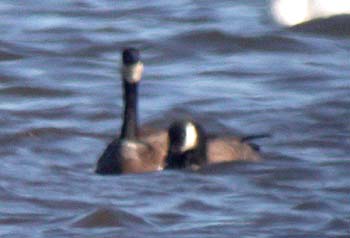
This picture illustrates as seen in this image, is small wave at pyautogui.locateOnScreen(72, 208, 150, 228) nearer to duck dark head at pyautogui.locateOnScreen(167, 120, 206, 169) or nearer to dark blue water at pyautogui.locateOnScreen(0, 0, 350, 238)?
dark blue water at pyautogui.locateOnScreen(0, 0, 350, 238)

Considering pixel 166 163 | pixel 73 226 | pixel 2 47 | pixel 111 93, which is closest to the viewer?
pixel 73 226

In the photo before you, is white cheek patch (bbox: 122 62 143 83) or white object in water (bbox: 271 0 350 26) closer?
white cheek patch (bbox: 122 62 143 83)

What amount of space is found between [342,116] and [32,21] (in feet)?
14.7

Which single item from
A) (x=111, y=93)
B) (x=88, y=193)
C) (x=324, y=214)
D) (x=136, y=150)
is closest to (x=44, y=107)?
(x=111, y=93)

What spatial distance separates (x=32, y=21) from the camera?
59.2 feet

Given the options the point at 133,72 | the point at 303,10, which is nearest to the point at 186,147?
the point at 133,72

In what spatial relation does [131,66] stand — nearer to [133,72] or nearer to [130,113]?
[133,72]

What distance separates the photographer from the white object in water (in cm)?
1792

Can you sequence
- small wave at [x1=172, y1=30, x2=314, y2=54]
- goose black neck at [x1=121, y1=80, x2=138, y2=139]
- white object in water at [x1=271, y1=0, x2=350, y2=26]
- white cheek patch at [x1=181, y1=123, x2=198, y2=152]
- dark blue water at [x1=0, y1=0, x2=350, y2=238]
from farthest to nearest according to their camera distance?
white object in water at [x1=271, y1=0, x2=350, y2=26]
small wave at [x1=172, y1=30, x2=314, y2=54]
goose black neck at [x1=121, y1=80, x2=138, y2=139]
white cheek patch at [x1=181, y1=123, x2=198, y2=152]
dark blue water at [x1=0, y1=0, x2=350, y2=238]

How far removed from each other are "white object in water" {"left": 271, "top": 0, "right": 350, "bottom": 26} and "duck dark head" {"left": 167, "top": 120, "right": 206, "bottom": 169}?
4908mm

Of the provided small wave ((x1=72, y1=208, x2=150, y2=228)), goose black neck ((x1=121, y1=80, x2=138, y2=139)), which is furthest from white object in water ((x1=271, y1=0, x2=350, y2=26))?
small wave ((x1=72, y1=208, x2=150, y2=228))

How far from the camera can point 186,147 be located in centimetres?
1306

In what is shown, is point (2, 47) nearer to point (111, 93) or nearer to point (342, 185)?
point (111, 93)

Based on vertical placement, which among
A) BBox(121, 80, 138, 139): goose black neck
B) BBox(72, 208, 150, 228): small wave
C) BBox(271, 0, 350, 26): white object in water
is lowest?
BBox(72, 208, 150, 228): small wave
